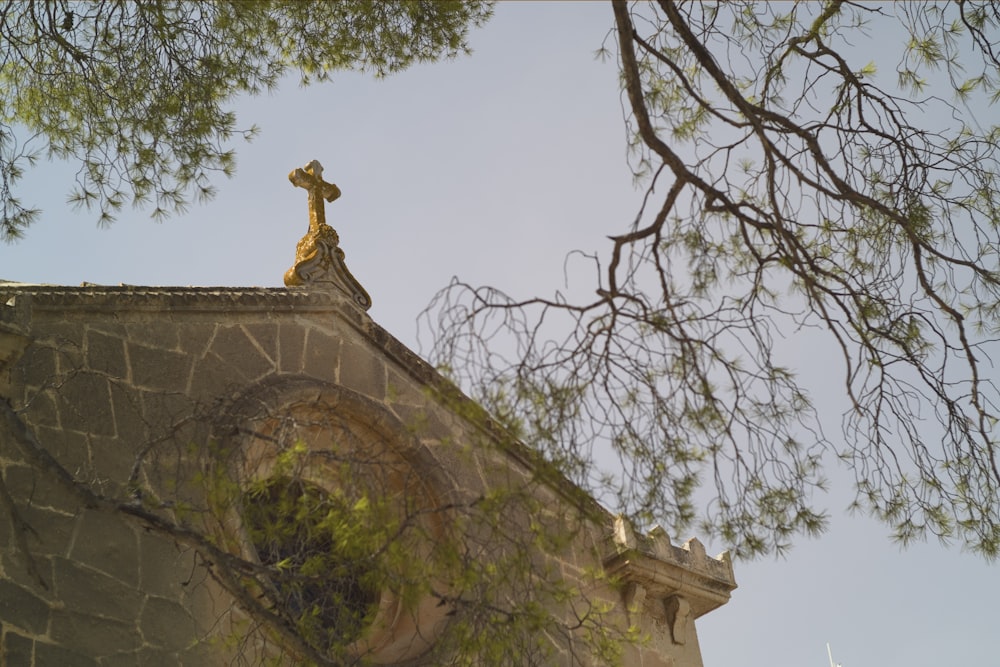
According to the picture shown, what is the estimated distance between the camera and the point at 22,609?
251 inches

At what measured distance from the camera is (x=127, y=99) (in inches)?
320

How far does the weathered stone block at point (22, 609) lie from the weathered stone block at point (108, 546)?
13.2 inches

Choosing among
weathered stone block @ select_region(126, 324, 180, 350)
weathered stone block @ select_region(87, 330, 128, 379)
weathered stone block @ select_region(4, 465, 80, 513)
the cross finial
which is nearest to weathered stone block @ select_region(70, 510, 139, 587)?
weathered stone block @ select_region(4, 465, 80, 513)

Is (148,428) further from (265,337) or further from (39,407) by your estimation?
(265,337)

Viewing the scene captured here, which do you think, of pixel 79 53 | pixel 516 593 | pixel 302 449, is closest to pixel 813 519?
pixel 516 593

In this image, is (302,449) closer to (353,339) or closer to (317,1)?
(353,339)

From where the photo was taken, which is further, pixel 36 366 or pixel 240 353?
pixel 240 353

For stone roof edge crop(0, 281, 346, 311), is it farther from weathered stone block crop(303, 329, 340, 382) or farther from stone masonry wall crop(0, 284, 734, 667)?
weathered stone block crop(303, 329, 340, 382)

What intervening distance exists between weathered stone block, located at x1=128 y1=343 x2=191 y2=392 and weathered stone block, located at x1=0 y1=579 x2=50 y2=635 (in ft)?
5.03

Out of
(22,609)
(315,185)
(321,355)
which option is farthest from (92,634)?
(315,185)

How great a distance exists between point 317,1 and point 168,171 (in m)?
1.52

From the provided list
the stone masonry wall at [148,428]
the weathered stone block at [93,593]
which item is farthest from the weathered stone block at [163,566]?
the weathered stone block at [93,593]

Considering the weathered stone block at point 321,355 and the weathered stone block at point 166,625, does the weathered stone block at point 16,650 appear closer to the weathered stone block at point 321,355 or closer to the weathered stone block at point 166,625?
the weathered stone block at point 166,625

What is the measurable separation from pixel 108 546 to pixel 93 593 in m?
0.28
